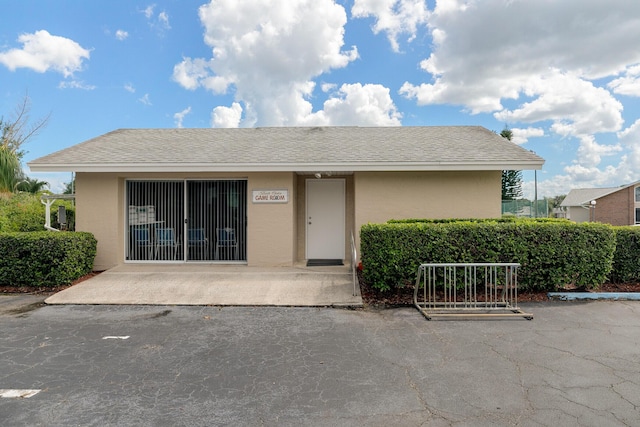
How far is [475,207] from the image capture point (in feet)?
32.2

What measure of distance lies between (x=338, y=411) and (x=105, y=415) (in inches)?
80.9

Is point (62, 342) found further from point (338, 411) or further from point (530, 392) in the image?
point (530, 392)

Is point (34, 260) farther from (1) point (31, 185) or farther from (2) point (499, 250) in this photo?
(1) point (31, 185)

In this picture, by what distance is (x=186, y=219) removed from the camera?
10352 mm

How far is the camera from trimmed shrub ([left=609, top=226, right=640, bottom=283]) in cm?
788

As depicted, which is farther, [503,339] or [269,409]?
[503,339]

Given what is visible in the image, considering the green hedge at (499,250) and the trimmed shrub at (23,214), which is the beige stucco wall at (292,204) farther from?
the trimmed shrub at (23,214)

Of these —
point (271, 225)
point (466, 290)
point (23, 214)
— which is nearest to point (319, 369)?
point (466, 290)

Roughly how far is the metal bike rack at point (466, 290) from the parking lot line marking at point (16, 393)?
5.21 m

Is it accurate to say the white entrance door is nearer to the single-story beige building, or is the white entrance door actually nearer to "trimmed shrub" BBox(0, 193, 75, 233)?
the single-story beige building

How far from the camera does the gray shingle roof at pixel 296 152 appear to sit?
30.8 feet

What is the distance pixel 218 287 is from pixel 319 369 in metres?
4.31

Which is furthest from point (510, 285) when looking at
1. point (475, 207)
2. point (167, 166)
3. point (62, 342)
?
point (167, 166)

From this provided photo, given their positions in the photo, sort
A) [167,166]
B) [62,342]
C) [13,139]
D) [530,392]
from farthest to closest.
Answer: [13,139] → [167,166] → [62,342] → [530,392]
